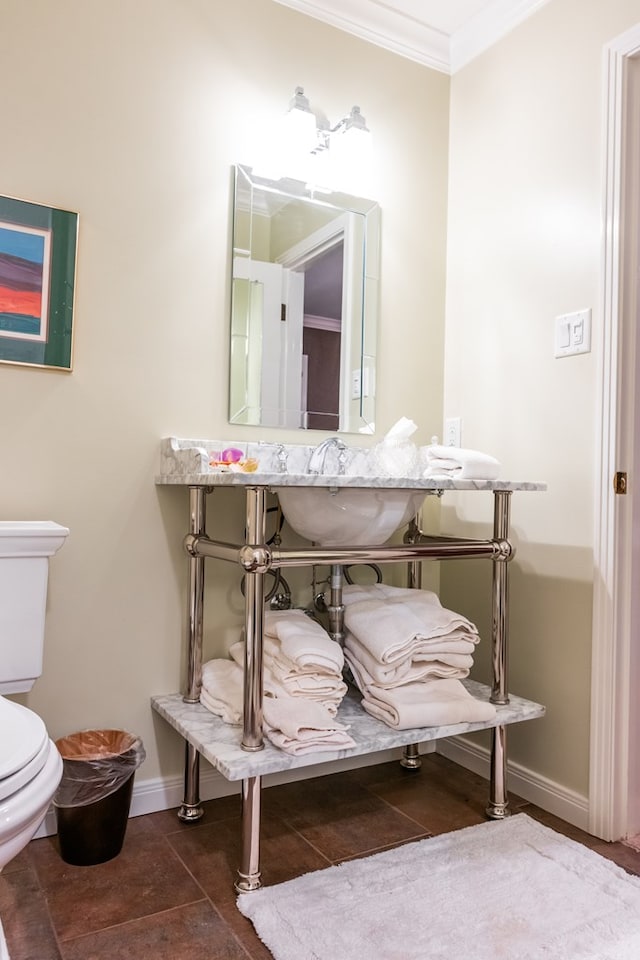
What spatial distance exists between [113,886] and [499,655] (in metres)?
1.04

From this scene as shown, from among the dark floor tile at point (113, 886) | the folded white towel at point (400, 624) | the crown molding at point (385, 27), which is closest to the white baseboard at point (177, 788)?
the dark floor tile at point (113, 886)

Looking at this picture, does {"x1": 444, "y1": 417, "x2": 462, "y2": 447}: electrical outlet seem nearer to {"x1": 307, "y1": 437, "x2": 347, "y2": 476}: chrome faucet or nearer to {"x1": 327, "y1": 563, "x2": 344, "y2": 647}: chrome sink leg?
{"x1": 307, "y1": 437, "x2": 347, "y2": 476}: chrome faucet

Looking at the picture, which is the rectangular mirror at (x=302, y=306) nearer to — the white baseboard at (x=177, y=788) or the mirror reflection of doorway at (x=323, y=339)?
the mirror reflection of doorway at (x=323, y=339)

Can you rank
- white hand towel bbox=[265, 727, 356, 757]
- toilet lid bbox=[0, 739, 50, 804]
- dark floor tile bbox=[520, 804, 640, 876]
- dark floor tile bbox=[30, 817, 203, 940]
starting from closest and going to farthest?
1. toilet lid bbox=[0, 739, 50, 804]
2. dark floor tile bbox=[30, 817, 203, 940]
3. white hand towel bbox=[265, 727, 356, 757]
4. dark floor tile bbox=[520, 804, 640, 876]

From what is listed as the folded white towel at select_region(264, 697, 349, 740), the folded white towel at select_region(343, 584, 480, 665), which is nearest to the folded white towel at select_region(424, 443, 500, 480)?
the folded white towel at select_region(343, 584, 480, 665)

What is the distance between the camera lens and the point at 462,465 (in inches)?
67.9

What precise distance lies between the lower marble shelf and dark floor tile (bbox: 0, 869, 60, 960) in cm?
41

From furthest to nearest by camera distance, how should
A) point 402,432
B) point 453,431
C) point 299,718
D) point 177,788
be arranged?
point 453,431
point 402,432
point 177,788
point 299,718

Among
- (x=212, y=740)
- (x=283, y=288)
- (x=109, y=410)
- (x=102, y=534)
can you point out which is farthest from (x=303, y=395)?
(x=212, y=740)

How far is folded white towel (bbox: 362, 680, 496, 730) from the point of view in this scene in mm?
1598

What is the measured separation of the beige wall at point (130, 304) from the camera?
5.41 ft

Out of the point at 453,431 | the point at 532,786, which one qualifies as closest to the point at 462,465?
the point at 453,431

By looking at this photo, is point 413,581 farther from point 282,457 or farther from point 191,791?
point 191,791

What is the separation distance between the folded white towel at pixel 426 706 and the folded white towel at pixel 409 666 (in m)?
0.02
